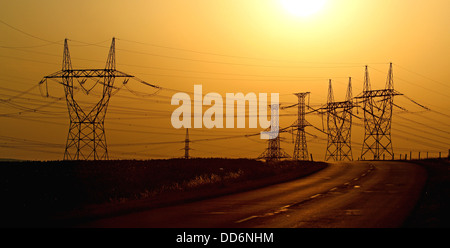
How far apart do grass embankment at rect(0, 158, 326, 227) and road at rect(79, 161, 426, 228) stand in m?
1.47

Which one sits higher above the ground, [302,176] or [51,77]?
[51,77]

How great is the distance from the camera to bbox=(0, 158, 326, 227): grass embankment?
18047 millimetres

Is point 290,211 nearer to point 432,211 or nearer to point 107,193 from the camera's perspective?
point 432,211

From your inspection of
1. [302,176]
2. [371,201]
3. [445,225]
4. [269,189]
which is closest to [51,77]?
[302,176]

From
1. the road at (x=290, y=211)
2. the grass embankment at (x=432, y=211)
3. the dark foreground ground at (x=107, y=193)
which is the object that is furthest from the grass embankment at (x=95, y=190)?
the grass embankment at (x=432, y=211)

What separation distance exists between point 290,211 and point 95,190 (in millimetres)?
10777

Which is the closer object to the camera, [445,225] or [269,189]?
[445,225]

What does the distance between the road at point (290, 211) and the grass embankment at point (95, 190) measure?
1.47m

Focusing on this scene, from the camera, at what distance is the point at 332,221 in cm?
1661

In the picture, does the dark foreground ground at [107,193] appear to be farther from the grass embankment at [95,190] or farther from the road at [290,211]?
the road at [290,211]

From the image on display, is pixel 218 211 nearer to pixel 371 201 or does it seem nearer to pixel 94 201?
pixel 94 201
